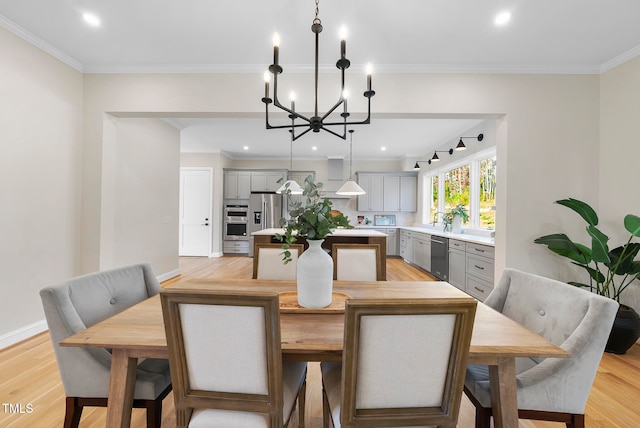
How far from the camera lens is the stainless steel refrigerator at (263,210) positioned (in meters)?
7.00

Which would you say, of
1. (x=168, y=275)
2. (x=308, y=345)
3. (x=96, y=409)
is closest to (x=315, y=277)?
(x=308, y=345)

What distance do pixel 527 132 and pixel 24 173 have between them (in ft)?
15.7

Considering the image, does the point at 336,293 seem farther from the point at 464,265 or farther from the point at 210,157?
the point at 210,157

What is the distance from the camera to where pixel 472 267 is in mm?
3658

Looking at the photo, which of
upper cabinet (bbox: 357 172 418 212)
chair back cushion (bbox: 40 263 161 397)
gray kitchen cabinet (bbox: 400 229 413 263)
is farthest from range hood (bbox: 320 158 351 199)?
chair back cushion (bbox: 40 263 161 397)

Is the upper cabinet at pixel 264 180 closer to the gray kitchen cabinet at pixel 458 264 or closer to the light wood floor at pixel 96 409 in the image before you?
the gray kitchen cabinet at pixel 458 264

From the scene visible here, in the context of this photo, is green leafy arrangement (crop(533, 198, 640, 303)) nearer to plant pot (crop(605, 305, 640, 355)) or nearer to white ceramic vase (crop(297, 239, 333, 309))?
plant pot (crop(605, 305, 640, 355))

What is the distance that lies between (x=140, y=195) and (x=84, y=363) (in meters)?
3.36

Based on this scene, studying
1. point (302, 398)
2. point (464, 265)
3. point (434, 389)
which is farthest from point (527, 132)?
point (302, 398)

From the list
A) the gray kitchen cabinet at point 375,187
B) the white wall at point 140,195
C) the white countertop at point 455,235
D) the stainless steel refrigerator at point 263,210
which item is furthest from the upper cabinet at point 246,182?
the white countertop at point 455,235

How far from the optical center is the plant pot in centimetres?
233

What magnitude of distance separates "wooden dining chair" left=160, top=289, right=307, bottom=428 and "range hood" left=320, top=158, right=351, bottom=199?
6.38 m

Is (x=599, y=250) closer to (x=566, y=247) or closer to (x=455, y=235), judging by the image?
(x=566, y=247)

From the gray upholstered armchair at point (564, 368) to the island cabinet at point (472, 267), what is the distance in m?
2.14
